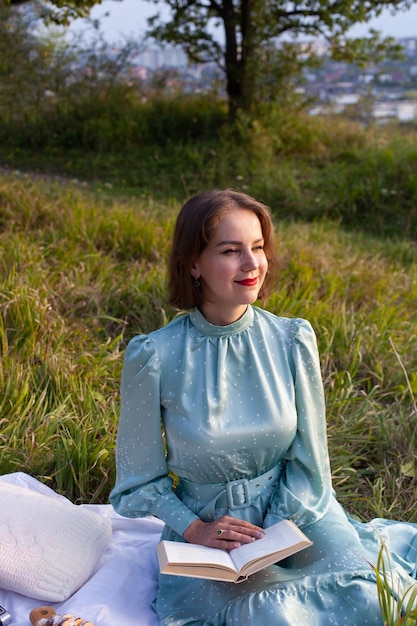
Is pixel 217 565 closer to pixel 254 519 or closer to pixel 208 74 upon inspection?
pixel 254 519

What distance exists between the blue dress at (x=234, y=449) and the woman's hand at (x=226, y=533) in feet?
0.25

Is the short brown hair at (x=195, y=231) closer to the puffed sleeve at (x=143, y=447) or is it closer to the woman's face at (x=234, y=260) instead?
the woman's face at (x=234, y=260)

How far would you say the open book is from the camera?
204 cm

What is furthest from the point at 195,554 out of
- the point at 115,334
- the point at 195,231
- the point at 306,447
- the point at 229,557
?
the point at 115,334

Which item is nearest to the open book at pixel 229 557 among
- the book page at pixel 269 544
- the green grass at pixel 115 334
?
the book page at pixel 269 544

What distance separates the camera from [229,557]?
2.10 m

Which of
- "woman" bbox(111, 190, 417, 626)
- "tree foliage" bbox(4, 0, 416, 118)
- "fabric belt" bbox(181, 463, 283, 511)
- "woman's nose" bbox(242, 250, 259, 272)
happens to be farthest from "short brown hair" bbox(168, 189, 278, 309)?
"tree foliage" bbox(4, 0, 416, 118)

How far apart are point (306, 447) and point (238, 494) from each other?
0.81 ft

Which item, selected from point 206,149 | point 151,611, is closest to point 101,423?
point 151,611

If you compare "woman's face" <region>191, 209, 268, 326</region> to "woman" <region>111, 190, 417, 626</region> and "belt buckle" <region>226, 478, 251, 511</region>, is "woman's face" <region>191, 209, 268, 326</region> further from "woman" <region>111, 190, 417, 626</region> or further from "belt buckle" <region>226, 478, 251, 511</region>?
"belt buckle" <region>226, 478, 251, 511</region>

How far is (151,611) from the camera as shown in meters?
2.38

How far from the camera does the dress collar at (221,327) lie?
237cm

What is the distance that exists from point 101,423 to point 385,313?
200 cm

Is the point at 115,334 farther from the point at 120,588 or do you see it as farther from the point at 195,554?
the point at 195,554
